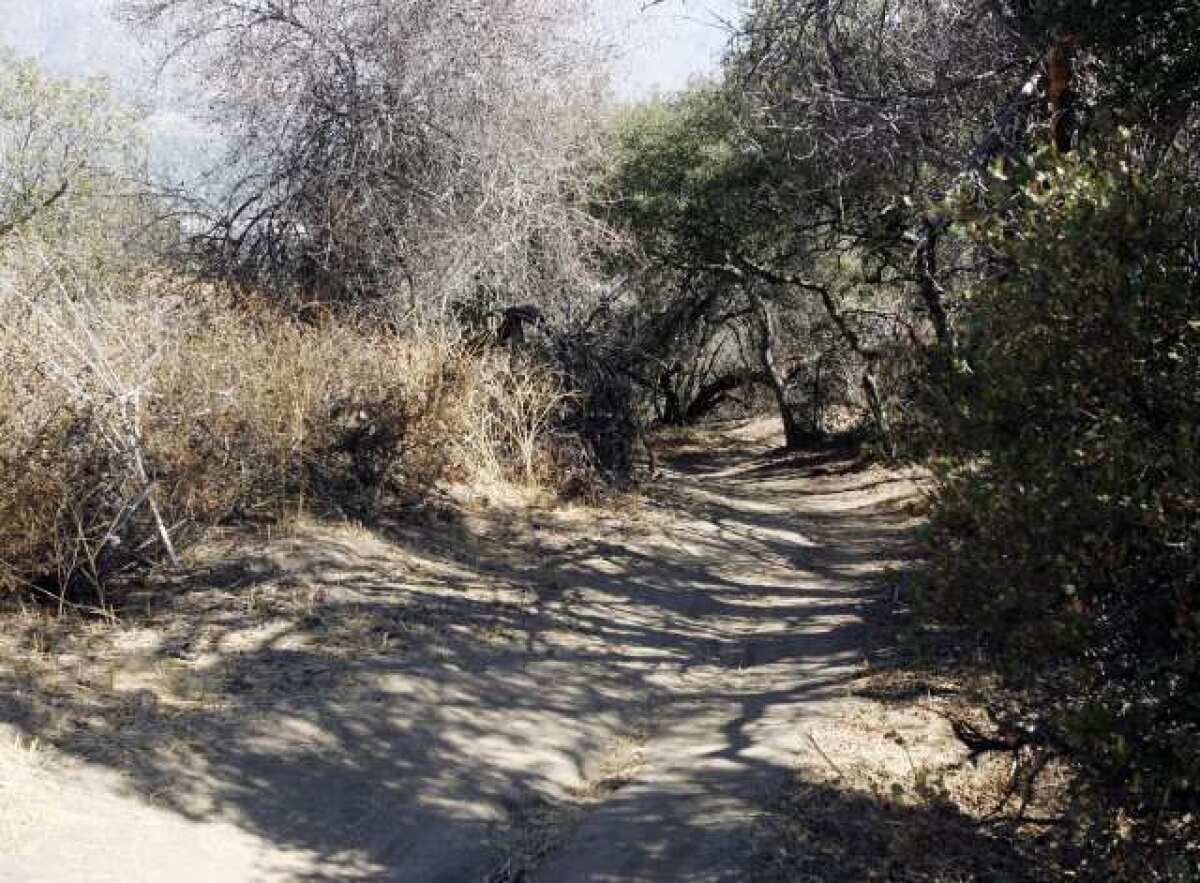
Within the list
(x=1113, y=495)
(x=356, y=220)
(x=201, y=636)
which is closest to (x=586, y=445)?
(x=356, y=220)

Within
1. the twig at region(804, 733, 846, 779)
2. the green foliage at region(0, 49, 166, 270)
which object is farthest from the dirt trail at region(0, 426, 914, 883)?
the green foliage at region(0, 49, 166, 270)

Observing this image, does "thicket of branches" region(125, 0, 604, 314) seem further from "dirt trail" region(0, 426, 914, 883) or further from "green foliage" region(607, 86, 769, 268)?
"green foliage" region(607, 86, 769, 268)

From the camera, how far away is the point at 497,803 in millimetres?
6164

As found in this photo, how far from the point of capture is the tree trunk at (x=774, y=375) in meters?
22.9

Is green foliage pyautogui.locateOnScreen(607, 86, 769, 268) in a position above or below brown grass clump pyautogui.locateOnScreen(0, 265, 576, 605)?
above

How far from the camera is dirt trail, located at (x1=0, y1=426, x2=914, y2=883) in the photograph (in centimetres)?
536

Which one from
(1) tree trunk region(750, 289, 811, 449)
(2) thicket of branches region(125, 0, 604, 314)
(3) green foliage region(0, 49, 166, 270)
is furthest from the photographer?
(1) tree trunk region(750, 289, 811, 449)

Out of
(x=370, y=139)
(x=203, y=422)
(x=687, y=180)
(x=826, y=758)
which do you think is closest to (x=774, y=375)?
(x=687, y=180)

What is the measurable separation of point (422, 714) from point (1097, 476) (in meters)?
4.29

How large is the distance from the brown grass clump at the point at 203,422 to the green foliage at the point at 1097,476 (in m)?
5.57

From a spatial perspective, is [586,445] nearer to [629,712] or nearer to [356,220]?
[356,220]

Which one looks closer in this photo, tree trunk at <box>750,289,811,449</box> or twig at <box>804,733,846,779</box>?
twig at <box>804,733,846,779</box>

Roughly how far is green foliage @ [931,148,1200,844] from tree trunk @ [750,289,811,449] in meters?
17.7

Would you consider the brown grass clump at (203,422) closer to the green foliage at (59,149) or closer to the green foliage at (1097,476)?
the green foliage at (1097,476)
